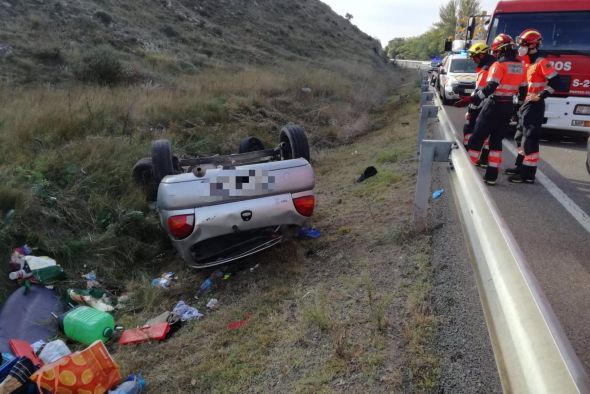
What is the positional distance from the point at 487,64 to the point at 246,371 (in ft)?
17.1

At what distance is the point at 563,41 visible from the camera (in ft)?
24.9

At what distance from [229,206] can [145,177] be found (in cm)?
227

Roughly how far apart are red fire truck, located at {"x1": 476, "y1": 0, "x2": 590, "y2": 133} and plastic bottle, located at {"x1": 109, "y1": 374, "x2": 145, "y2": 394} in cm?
746

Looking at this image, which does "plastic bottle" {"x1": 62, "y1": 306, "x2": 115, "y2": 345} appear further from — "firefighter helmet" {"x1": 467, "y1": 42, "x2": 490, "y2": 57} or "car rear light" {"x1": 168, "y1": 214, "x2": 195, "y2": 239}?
"firefighter helmet" {"x1": 467, "y1": 42, "x2": 490, "y2": 57}

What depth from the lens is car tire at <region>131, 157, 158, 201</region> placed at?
550cm

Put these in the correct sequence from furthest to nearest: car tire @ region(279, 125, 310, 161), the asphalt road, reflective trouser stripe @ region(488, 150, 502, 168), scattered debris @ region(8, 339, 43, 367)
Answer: reflective trouser stripe @ region(488, 150, 502, 168)
car tire @ region(279, 125, 310, 161)
scattered debris @ region(8, 339, 43, 367)
the asphalt road

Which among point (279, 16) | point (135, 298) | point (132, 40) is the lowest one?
point (135, 298)

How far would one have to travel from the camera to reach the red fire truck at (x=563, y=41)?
722 centimetres

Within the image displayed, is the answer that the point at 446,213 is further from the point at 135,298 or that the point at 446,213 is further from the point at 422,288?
the point at 135,298

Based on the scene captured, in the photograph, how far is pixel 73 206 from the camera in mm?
4879

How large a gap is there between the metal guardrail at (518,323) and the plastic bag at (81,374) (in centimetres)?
228

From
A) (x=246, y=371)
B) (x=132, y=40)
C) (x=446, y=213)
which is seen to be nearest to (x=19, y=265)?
(x=246, y=371)

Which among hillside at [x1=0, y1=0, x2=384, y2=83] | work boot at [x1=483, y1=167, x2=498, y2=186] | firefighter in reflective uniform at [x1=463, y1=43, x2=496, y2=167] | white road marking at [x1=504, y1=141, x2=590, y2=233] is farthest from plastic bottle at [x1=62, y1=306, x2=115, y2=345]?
hillside at [x1=0, y1=0, x2=384, y2=83]

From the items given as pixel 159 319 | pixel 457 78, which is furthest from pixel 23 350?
pixel 457 78
